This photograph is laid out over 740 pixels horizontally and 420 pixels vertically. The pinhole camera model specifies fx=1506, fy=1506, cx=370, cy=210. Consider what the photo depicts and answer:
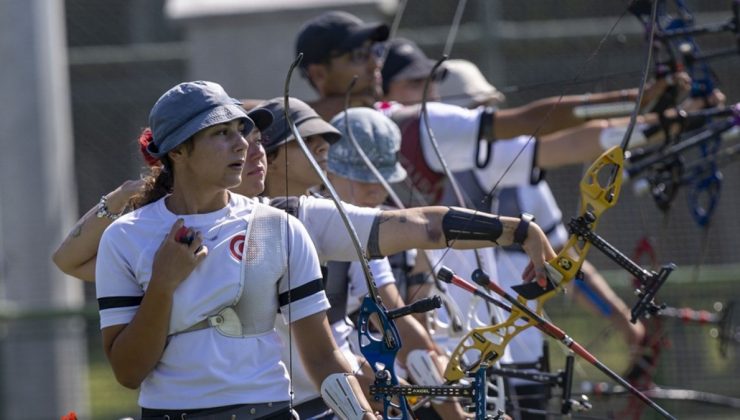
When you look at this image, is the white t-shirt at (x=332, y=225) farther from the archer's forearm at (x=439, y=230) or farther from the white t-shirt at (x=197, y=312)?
the white t-shirt at (x=197, y=312)

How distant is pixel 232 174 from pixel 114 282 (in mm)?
366

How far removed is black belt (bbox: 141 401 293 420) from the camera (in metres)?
3.40

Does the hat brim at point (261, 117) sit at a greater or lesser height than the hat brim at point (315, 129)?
greater

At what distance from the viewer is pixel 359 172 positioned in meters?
4.65

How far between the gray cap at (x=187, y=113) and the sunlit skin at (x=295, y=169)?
67 centimetres

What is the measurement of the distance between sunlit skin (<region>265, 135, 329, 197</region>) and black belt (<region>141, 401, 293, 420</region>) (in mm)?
932

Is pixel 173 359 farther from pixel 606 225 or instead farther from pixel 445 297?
pixel 606 225

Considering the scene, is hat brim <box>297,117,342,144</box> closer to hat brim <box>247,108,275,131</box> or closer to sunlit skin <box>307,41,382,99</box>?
hat brim <box>247,108,275,131</box>

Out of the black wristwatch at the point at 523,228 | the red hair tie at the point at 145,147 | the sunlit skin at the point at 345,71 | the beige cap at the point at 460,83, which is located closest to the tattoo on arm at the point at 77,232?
the red hair tie at the point at 145,147

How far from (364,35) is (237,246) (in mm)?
2275

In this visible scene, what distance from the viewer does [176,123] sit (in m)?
3.50

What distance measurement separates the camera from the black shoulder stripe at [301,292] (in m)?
3.52

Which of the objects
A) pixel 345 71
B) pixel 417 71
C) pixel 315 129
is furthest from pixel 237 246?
pixel 417 71

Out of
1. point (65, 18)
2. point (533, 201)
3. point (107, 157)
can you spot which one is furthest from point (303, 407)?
point (65, 18)
